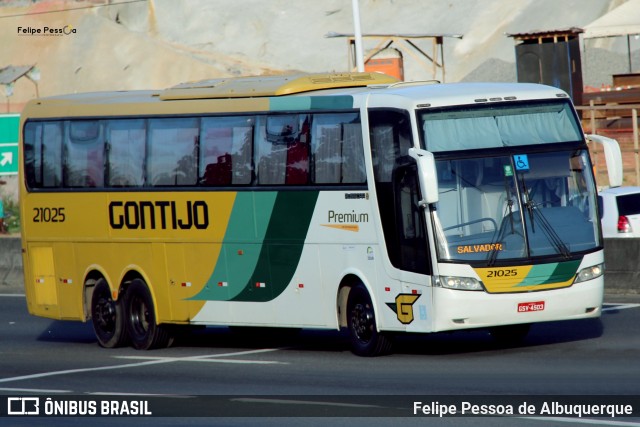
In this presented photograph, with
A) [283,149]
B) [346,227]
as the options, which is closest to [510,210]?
[346,227]

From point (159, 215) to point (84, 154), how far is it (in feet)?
6.25

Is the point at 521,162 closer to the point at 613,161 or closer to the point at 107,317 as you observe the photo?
the point at 613,161

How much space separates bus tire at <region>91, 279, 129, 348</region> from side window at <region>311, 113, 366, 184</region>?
446cm

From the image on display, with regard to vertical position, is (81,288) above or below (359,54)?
below

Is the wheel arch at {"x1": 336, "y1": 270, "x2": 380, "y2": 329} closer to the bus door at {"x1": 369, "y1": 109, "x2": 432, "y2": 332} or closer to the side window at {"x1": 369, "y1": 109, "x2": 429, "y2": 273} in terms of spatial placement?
the bus door at {"x1": 369, "y1": 109, "x2": 432, "y2": 332}

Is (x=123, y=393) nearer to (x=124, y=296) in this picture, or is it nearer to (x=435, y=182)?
(x=435, y=182)

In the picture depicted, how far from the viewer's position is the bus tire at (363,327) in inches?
643

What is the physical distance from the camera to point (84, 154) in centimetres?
2022

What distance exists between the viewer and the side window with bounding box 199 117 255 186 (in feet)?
58.8

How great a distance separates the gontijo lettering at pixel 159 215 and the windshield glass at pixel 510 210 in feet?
13.6

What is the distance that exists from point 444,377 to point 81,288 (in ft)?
26.7

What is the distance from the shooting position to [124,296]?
65.3 ft

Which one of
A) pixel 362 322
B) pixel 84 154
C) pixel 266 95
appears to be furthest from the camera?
pixel 84 154

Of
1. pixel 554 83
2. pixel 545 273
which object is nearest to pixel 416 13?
pixel 554 83
